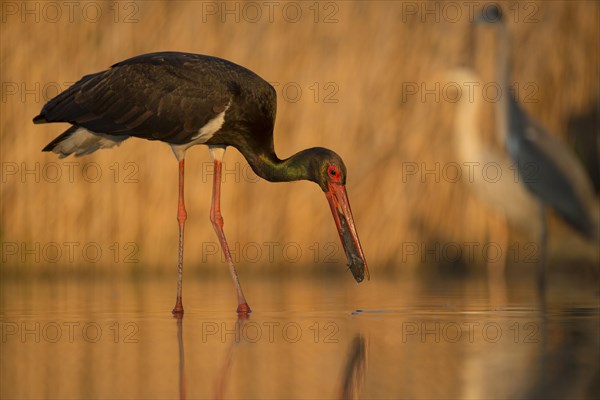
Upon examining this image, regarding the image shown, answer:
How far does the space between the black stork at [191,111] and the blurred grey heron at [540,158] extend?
325cm

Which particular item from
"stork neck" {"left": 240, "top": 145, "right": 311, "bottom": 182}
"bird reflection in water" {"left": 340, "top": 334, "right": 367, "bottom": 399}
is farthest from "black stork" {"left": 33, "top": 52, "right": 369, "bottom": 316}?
"bird reflection in water" {"left": 340, "top": 334, "right": 367, "bottom": 399}

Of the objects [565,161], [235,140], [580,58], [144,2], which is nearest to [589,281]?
[565,161]

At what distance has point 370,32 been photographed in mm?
10656

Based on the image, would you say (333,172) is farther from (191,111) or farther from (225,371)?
(225,371)

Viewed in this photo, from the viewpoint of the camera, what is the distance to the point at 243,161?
34.0 feet

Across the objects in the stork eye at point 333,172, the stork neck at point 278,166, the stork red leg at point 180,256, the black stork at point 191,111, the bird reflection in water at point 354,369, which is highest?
the black stork at point 191,111

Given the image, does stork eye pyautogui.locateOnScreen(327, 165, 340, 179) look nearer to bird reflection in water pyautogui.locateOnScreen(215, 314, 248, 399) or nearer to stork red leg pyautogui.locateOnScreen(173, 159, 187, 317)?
stork red leg pyautogui.locateOnScreen(173, 159, 187, 317)

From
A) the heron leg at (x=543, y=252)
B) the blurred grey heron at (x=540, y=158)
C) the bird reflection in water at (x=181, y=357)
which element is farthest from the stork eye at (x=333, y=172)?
the blurred grey heron at (x=540, y=158)

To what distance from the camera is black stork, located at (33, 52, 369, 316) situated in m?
7.18

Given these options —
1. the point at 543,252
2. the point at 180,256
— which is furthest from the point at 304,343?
the point at 543,252

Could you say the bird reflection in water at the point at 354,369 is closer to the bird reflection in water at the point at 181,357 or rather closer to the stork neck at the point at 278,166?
the bird reflection in water at the point at 181,357

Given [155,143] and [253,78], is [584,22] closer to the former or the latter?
[155,143]

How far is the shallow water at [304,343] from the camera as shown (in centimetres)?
420

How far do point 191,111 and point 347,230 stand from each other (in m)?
1.06
